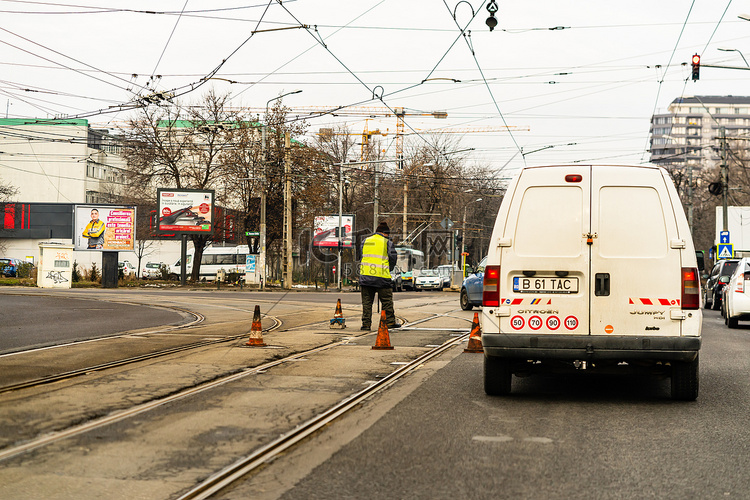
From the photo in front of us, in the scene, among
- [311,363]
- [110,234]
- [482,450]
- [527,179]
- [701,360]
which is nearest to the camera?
[482,450]

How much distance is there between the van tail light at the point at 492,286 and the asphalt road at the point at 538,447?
921mm

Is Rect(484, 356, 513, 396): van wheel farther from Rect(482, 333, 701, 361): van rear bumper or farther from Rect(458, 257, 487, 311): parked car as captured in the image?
Rect(458, 257, 487, 311): parked car

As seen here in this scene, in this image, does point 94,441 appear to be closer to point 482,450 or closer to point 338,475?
point 338,475

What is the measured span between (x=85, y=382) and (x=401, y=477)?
4.57m

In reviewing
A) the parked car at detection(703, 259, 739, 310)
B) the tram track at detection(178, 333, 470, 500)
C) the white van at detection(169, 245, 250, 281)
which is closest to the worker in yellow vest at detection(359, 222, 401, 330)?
the tram track at detection(178, 333, 470, 500)

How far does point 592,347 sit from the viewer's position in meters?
7.45

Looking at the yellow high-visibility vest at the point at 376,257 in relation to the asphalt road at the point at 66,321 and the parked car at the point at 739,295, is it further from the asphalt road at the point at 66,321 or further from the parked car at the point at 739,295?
the parked car at the point at 739,295

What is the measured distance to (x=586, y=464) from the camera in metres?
5.33

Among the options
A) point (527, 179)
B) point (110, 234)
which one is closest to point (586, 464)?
point (527, 179)

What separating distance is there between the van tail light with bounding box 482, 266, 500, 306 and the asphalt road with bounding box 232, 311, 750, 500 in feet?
3.02

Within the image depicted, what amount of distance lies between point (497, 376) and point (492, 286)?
35.5 inches


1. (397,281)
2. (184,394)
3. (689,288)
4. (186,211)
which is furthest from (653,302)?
(397,281)

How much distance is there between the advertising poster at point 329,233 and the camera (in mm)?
52062

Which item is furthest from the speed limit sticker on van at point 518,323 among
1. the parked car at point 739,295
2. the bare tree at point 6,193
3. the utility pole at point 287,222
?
the bare tree at point 6,193
